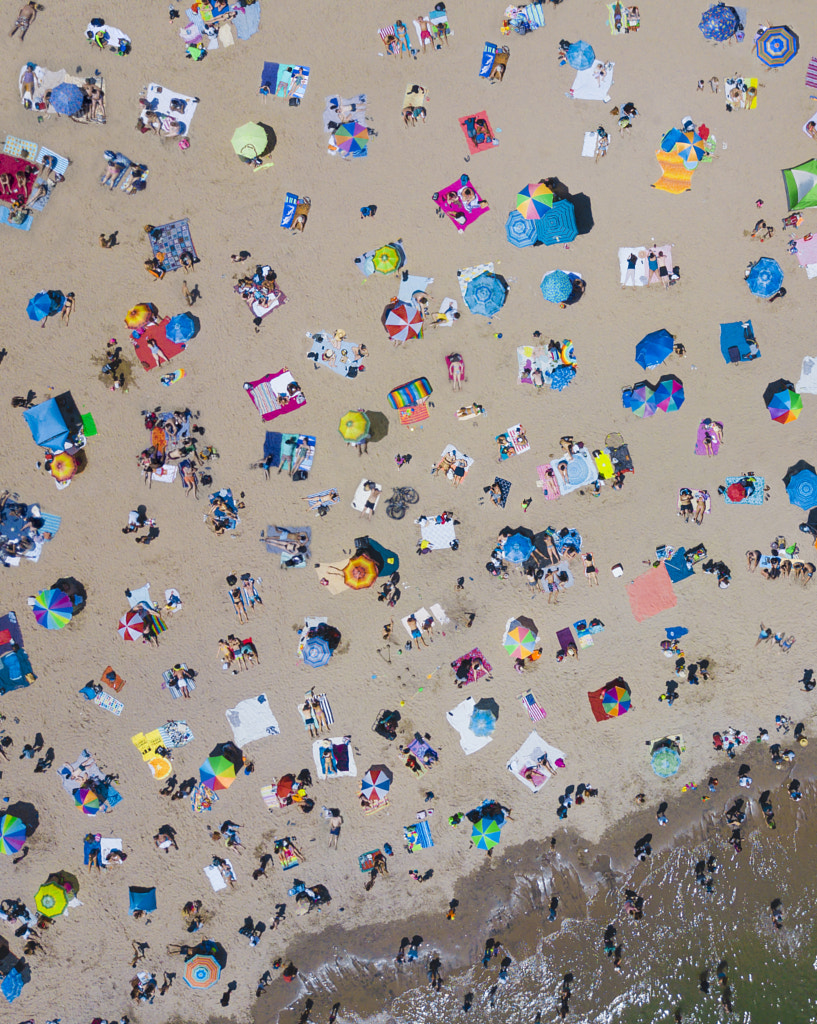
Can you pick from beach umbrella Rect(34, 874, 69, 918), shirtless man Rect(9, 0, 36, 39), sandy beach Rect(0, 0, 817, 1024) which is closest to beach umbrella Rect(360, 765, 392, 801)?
sandy beach Rect(0, 0, 817, 1024)

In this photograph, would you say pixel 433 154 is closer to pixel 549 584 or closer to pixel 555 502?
pixel 555 502

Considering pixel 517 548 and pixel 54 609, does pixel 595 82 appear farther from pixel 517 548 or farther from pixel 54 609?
pixel 54 609

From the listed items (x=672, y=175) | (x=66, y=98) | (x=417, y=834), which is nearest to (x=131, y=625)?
(x=417, y=834)

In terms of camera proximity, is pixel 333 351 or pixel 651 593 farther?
pixel 651 593

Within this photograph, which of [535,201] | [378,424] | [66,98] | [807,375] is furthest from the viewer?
[807,375]

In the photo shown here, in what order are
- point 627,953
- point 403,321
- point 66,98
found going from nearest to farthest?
point 66,98 → point 403,321 → point 627,953

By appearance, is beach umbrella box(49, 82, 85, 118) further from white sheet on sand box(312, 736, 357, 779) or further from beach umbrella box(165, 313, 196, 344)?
white sheet on sand box(312, 736, 357, 779)

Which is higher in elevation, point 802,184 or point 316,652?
point 802,184
